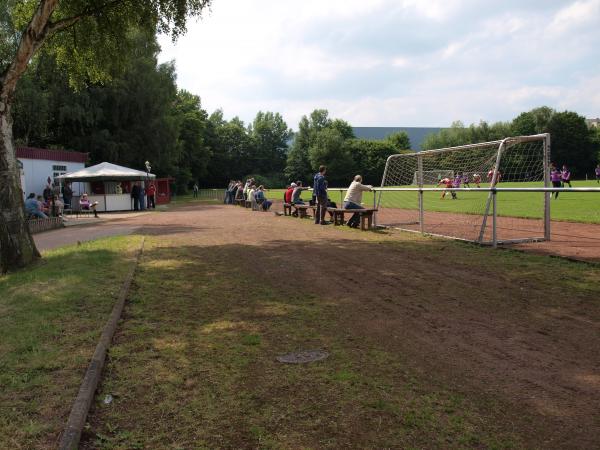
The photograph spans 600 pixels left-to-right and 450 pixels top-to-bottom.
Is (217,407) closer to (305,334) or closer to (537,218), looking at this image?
(305,334)

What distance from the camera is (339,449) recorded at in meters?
3.01

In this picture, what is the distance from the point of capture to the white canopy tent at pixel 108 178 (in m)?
29.6

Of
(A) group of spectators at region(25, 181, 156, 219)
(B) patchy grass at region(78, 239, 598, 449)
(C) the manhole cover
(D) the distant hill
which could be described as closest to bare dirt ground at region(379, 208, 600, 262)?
(B) patchy grass at region(78, 239, 598, 449)

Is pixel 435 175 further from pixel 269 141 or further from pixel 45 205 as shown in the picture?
pixel 269 141

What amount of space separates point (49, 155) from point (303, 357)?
1216 inches

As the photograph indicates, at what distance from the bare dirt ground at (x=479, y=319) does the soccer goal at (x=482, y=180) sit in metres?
1.39

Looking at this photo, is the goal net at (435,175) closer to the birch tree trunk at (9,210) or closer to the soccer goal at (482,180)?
the soccer goal at (482,180)

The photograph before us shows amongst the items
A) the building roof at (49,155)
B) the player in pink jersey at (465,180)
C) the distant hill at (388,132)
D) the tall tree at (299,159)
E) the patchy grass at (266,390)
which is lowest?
the patchy grass at (266,390)

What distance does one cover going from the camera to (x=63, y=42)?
559 inches

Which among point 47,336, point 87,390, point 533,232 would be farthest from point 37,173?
point 87,390

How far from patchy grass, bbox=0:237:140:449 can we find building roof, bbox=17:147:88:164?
71.1 feet

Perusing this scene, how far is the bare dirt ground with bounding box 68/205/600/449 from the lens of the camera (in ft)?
11.7

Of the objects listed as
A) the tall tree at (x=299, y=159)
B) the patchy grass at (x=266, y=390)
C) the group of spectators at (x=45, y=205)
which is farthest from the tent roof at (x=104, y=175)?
the tall tree at (x=299, y=159)

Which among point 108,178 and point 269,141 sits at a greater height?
point 269,141
